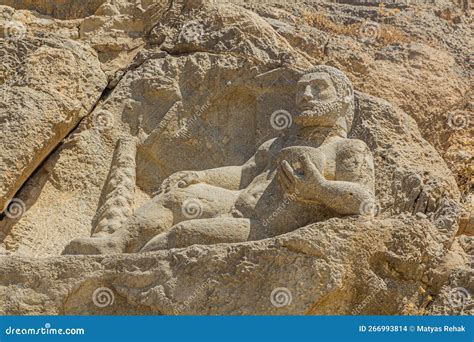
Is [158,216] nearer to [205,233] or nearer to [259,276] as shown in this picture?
[205,233]

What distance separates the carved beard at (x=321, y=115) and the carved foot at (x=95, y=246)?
1.58 metres

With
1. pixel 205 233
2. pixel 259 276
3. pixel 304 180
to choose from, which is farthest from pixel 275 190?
pixel 259 276

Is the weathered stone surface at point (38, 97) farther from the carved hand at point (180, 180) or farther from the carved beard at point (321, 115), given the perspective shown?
the carved beard at point (321, 115)

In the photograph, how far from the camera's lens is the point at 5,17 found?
9516mm

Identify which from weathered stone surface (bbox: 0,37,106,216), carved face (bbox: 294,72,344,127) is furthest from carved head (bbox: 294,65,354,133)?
weathered stone surface (bbox: 0,37,106,216)

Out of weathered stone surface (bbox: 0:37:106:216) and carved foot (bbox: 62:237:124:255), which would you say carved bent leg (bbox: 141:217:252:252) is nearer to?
carved foot (bbox: 62:237:124:255)

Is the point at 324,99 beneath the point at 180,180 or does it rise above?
above

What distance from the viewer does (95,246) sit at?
7.49 metres

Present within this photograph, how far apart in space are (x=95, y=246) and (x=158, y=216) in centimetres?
48

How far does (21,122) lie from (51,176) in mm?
483

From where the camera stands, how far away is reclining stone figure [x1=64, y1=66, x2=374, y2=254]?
7363 millimetres

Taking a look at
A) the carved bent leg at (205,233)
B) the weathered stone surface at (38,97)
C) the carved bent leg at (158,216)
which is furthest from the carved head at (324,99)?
the weathered stone surface at (38,97)

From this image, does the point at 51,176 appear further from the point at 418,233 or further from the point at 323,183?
the point at 418,233

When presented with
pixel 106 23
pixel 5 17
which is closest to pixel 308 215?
pixel 106 23
